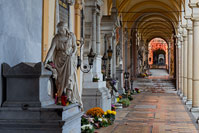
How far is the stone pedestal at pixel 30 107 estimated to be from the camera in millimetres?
5812

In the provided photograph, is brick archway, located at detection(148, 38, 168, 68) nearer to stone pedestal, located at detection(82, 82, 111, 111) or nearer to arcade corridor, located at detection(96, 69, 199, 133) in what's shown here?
arcade corridor, located at detection(96, 69, 199, 133)

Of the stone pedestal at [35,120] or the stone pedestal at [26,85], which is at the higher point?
the stone pedestal at [26,85]

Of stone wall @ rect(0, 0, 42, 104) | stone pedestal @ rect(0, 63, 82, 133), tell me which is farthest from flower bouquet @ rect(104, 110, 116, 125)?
stone pedestal @ rect(0, 63, 82, 133)

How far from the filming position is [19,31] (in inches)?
271

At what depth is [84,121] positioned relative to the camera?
1164cm

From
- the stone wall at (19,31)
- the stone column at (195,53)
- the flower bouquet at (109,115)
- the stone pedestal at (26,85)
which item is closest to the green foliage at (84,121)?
the flower bouquet at (109,115)

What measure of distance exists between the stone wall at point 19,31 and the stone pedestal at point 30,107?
28cm

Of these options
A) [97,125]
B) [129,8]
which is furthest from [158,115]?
[129,8]

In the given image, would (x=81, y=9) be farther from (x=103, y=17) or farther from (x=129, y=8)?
(x=129, y=8)

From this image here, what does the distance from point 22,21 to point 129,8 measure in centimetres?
2666

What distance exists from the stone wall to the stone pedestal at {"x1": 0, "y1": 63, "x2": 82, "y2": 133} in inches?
10.9

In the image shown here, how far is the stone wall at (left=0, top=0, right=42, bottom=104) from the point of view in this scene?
633cm

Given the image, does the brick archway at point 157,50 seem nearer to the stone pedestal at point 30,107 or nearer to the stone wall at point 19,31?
the stone wall at point 19,31

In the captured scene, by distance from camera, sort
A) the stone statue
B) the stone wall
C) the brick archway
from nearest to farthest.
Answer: the stone wall < the stone statue < the brick archway
